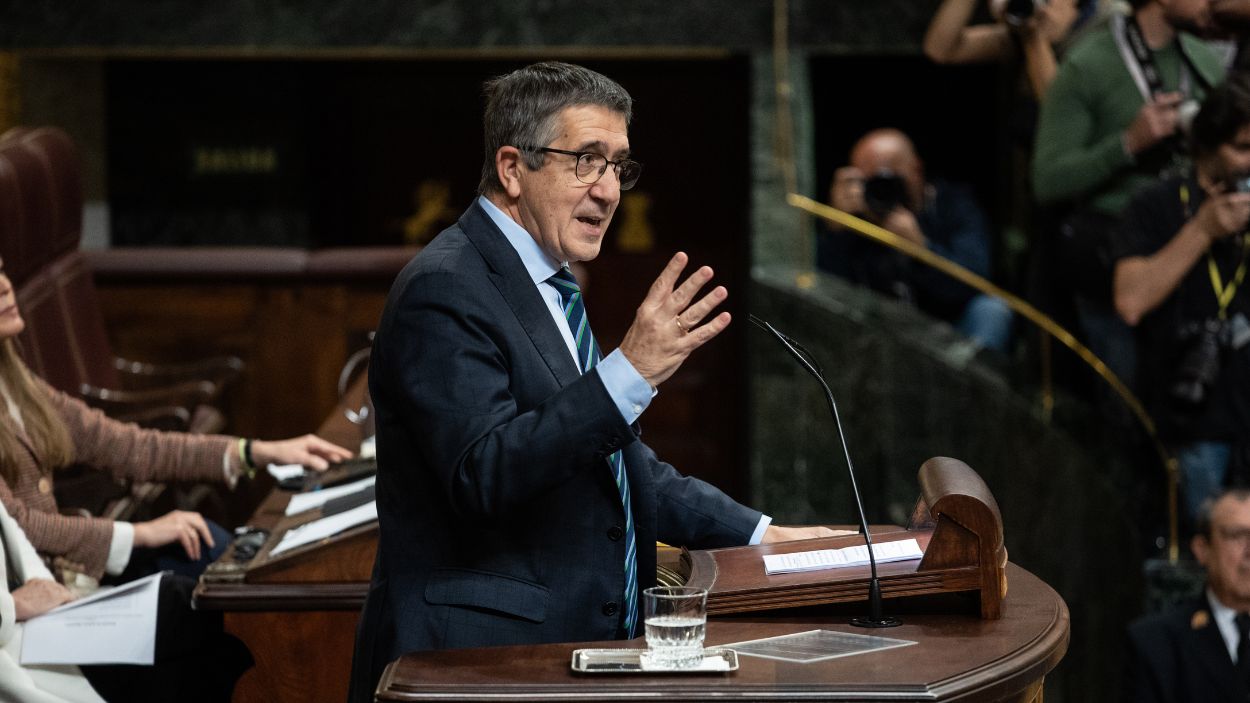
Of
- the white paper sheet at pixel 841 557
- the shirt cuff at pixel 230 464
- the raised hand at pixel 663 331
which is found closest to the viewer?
the raised hand at pixel 663 331

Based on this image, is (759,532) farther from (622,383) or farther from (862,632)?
(622,383)

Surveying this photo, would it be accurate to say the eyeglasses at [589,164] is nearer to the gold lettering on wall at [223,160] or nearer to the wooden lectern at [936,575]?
the wooden lectern at [936,575]

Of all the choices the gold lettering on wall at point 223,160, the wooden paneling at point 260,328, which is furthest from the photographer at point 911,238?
the gold lettering on wall at point 223,160

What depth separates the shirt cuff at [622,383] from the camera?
6.68 feet

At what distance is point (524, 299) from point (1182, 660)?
2.86 meters

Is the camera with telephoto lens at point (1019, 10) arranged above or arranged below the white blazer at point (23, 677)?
above

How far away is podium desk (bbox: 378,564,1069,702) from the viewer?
1.89m

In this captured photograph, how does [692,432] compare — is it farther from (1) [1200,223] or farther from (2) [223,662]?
(2) [223,662]

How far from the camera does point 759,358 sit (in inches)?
246

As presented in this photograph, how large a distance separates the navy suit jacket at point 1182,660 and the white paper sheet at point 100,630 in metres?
2.69

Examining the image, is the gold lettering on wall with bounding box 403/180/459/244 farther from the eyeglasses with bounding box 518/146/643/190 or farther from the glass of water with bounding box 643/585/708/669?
the glass of water with bounding box 643/585/708/669

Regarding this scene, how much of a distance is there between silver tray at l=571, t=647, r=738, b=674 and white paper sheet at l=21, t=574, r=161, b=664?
124cm

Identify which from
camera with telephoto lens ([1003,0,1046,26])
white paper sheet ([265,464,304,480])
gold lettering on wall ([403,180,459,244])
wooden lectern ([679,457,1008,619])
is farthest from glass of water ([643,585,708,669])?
gold lettering on wall ([403,180,459,244])

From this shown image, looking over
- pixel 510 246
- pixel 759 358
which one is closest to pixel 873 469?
pixel 759 358
